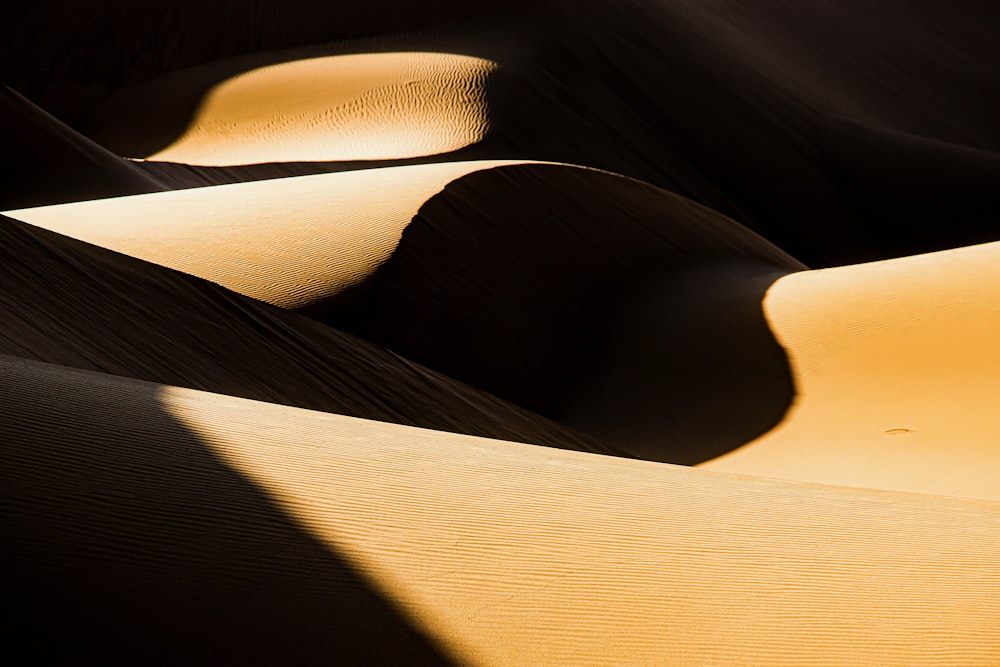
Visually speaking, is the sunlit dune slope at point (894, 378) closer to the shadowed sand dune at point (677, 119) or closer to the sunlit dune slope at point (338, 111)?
the sunlit dune slope at point (338, 111)

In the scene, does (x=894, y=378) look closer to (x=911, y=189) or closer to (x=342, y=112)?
(x=342, y=112)

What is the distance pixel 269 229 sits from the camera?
9.20 m

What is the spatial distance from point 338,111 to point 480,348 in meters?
12.3

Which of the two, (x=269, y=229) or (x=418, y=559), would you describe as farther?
(x=269, y=229)

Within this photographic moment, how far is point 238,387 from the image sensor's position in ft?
18.7

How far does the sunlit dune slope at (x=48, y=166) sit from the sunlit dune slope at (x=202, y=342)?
790 cm

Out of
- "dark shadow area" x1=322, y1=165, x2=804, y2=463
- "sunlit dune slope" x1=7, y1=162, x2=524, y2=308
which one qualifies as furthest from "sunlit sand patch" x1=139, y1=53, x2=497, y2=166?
"sunlit dune slope" x1=7, y1=162, x2=524, y2=308

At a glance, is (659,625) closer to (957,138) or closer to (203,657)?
(203,657)

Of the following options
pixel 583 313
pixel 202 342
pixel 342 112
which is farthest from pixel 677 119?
pixel 202 342

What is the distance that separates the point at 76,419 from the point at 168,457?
11.2 inches

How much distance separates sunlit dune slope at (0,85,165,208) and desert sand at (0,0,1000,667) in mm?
52

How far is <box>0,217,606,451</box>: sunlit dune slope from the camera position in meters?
5.30

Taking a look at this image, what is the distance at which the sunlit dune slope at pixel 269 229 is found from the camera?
27.7ft

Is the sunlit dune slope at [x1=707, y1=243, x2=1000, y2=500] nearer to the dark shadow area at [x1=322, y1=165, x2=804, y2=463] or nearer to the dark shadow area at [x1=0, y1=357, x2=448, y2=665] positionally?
the dark shadow area at [x1=322, y1=165, x2=804, y2=463]
